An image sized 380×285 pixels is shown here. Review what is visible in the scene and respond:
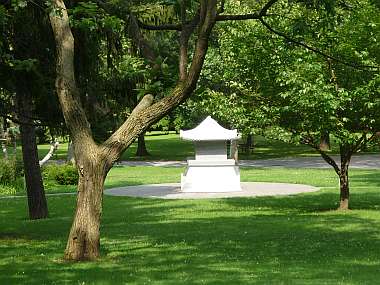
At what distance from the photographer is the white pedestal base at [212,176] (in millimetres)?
27078

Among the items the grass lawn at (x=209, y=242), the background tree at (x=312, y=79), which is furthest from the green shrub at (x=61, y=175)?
the background tree at (x=312, y=79)

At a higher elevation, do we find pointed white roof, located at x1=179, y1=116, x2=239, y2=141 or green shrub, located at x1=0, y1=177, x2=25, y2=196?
pointed white roof, located at x1=179, y1=116, x2=239, y2=141

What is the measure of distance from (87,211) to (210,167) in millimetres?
16278

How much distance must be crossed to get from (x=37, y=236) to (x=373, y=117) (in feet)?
27.3

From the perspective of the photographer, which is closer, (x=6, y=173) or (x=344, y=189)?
(x=344, y=189)

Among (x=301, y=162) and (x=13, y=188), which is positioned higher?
(x=13, y=188)

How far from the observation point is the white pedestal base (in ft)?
88.8

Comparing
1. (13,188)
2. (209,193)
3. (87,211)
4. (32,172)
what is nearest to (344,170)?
(32,172)

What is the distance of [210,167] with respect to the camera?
27.0 metres

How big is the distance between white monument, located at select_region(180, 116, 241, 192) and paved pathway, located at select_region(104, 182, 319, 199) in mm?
521

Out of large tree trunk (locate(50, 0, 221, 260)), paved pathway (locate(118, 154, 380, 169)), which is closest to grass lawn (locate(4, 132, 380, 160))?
paved pathway (locate(118, 154, 380, 169))

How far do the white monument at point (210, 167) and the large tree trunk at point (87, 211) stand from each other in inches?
628

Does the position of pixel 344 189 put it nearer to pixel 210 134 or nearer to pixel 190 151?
pixel 210 134

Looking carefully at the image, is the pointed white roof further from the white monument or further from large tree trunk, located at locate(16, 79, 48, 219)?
large tree trunk, located at locate(16, 79, 48, 219)
